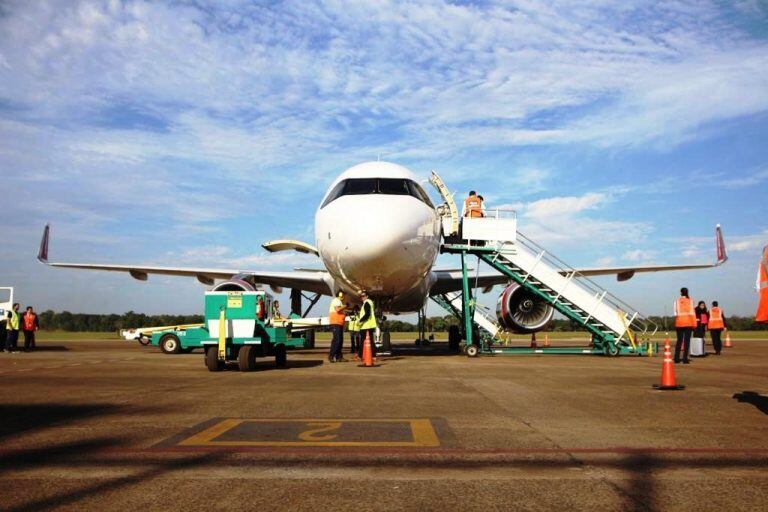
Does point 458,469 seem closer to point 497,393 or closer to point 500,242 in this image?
point 497,393

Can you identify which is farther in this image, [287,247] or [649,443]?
[287,247]

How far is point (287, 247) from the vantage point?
23172mm

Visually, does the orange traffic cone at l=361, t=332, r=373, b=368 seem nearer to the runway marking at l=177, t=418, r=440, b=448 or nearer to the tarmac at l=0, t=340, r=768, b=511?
the tarmac at l=0, t=340, r=768, b=511

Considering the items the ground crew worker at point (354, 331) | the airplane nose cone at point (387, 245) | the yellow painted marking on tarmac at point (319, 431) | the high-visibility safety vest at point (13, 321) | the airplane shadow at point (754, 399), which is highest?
the airplane nose cone at point (387, 245)

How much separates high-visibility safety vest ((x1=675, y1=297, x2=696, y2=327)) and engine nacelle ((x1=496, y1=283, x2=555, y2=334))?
4.93 metres

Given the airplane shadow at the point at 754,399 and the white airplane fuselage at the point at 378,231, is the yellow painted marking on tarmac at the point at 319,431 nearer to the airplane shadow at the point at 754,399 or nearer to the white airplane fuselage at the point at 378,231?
the airplane shadow at the point at 754,399

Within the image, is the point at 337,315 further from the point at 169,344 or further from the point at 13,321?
the point at 13,321

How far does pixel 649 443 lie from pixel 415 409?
2.76 m

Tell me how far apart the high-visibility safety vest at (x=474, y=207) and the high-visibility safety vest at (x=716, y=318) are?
358 inches

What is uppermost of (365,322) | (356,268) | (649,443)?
(356,268)

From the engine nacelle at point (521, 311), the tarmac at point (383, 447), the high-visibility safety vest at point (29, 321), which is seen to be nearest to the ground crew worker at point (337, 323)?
the tarmac at point (383, 447)

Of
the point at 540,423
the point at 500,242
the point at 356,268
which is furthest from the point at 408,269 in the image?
the point at 540,423

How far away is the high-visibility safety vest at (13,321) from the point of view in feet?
75.7

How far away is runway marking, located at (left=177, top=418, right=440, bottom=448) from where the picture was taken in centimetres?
532
